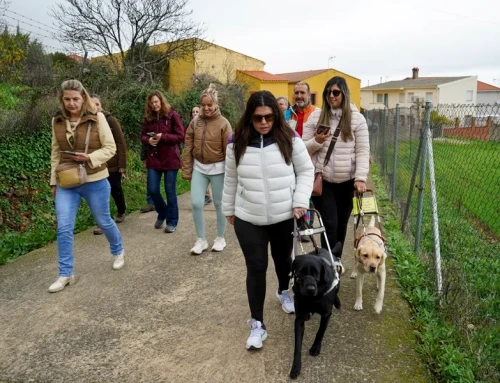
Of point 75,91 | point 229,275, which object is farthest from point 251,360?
point 75,91

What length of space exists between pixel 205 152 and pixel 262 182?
192 centimetres

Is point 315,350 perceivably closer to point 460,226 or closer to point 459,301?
point 459,301

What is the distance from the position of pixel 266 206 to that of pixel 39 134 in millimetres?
5043

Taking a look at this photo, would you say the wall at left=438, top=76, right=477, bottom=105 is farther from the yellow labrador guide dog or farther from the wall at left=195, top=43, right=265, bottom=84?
the yellow labrador guide dog

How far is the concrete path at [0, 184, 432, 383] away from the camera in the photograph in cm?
270

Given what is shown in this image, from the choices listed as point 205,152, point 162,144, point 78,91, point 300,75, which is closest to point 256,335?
point 205,152

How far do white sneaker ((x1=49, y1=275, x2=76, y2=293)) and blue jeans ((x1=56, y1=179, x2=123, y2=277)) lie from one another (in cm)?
4

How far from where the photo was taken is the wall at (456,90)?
53.7 m

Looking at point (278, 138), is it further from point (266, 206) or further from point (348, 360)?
point (348, 360)

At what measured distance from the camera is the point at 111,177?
5703mm

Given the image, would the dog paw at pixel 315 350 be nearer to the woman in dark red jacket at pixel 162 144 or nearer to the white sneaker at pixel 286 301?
the white sneaker at pixel 286 301

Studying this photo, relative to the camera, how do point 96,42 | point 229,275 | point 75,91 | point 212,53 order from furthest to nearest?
point 212,53
point 96,42
point 229,275
point 75,91

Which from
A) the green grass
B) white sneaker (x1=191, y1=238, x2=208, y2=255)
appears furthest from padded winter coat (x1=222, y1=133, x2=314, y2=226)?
white sneaker (x1=191, y1=238, x2=208, y2=255)

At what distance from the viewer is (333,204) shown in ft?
12.5
